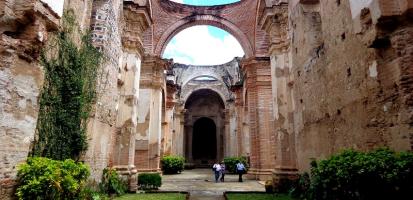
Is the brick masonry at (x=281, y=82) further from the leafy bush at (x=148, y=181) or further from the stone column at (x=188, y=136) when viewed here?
the stone column at (x=188, y=136)

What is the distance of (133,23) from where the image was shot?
34.9ft

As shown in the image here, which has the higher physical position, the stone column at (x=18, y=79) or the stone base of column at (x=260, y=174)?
the stone column at (x=18, y=79)

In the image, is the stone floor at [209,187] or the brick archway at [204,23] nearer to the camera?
the stone floor at [209,187]

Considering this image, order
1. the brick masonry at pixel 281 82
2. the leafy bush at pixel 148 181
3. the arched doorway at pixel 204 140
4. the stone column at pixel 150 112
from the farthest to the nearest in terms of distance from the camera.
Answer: the arched doorway at pixel 204 140 < the stone column at pixel 150 112 < the leafy bush at pixel 148 181 < the brick masonry at pixel 281 82

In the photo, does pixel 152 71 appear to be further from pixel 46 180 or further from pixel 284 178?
pixel 46 180

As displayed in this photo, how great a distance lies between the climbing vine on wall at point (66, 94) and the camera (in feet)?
18.2

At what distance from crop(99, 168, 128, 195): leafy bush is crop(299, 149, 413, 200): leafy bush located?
19.9 feet

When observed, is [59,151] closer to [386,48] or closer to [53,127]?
[53,127]

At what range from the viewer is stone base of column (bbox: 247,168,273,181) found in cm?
1460

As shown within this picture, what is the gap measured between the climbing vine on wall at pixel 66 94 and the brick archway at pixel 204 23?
10831 mm

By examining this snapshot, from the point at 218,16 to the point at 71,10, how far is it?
13.3 meters

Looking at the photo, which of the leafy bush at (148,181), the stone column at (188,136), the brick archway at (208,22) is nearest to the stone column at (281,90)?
the leafy bush at (148,181)

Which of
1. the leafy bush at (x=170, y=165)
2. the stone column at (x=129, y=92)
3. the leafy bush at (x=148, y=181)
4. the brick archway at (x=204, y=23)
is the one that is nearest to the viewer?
the stone column at (x=129, y=92)

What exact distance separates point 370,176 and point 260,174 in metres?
12.2
